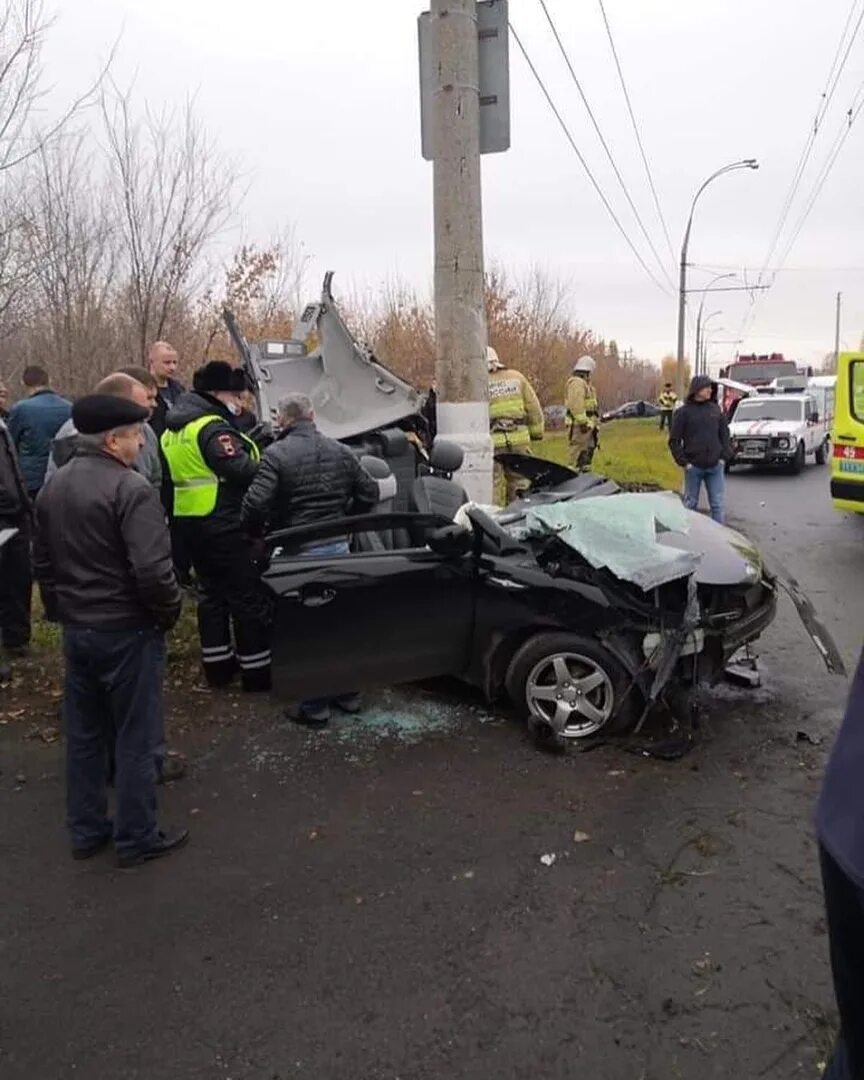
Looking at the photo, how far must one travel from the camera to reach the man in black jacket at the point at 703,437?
959 centimetres

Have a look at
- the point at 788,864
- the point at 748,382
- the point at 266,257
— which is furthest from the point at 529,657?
the point at 748,382

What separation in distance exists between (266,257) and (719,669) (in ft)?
49.8

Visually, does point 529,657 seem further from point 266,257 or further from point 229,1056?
point 266,257

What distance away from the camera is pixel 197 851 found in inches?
140

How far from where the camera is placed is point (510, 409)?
8750mm

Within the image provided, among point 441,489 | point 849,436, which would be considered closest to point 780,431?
point 849,436

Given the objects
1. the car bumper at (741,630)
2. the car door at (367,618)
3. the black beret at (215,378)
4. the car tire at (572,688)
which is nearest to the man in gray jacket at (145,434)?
the black beret at (215,378)

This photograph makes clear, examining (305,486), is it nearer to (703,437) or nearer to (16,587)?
(16,587)

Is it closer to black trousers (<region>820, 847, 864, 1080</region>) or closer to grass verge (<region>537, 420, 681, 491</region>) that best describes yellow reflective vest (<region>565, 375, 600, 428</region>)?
grass verge (<region>537, 420, 681, 491</region>)

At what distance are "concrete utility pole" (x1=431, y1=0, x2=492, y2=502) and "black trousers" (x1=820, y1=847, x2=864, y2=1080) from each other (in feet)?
17.8

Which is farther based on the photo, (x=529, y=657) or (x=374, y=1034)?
(x=529, y=657)

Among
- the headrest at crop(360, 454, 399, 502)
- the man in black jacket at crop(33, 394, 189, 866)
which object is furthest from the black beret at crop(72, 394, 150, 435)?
the headrest at crop(360, 454, 399, 502)

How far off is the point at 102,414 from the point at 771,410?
1881 centimetres

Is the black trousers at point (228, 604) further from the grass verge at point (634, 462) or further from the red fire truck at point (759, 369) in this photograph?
the red fire truck at point (759, 369)
